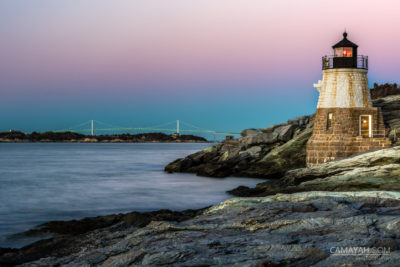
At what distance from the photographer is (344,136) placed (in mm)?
13891

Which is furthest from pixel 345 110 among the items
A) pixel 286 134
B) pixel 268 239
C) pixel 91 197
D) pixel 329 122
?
pixel 268 239

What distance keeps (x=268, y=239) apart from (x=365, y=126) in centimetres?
1113

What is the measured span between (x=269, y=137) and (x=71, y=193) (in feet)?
28.5

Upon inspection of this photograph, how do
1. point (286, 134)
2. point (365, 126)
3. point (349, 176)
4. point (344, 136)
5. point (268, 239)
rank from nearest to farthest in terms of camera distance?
point (268, 239) → point (349, 176) → point (344, 136) → point (365, 126) → point (286, 134)

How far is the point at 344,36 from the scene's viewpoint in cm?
1433

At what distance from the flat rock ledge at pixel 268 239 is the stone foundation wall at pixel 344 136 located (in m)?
8.06

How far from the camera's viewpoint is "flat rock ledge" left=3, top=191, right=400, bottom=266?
3701 mm

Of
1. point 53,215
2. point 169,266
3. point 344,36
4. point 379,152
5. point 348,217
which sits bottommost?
point 53,215

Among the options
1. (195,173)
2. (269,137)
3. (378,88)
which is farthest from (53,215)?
(378,88)

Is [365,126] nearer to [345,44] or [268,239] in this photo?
[345,44]

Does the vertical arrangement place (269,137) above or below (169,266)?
above

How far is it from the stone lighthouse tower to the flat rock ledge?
815cm

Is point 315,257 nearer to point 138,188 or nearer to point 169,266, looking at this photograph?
point 169,266

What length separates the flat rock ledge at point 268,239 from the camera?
12.1 feet
